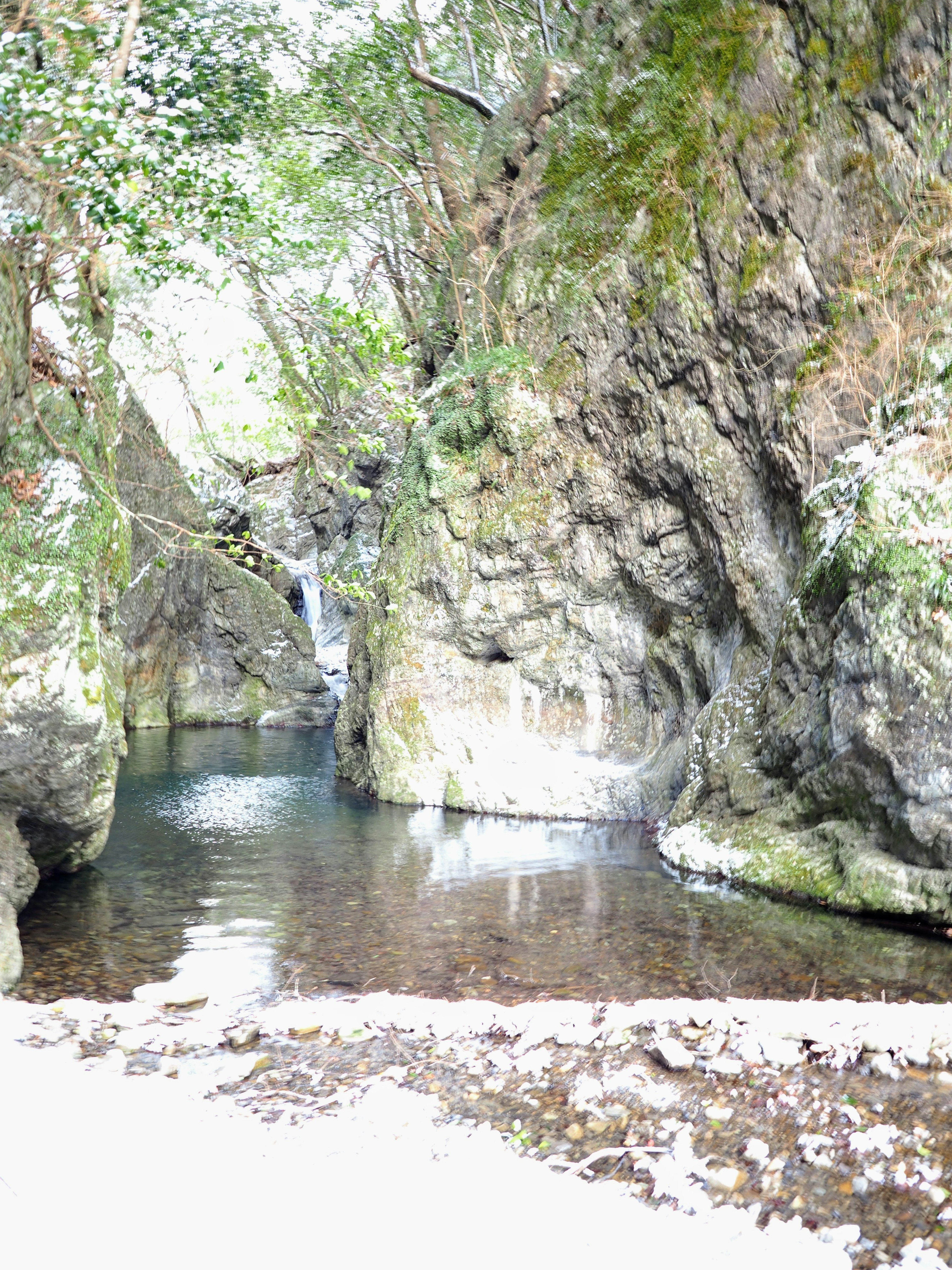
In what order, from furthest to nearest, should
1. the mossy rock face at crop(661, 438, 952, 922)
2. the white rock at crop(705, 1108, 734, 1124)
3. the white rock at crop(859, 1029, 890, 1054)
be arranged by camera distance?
the mossy rock face at crop(661, 438, 952, 922), the white rock at crop(859, 1029, 890, 1054), the white rock at crop(705, 1108, 734, 1124)

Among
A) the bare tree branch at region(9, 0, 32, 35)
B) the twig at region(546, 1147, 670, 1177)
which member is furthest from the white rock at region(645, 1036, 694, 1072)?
the bare tree branch at region(9, 0, 32, 35)

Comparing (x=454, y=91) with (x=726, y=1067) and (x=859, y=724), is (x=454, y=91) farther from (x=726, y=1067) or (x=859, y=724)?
(x=726, y=1067)

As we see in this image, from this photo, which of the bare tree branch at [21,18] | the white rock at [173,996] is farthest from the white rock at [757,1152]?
the bare tree branch at [21,18]

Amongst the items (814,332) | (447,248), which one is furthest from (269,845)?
(447,248)

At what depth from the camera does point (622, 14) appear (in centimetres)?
1258

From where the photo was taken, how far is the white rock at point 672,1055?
400 cm

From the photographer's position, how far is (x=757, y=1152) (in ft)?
11.1

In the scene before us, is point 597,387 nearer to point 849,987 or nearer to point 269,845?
point 269,845

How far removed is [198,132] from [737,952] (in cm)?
955

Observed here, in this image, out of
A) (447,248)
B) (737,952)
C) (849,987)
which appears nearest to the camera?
(849,987)

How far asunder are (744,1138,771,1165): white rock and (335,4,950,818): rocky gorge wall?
650cm

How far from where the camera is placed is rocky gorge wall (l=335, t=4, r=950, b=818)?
9.91 metres

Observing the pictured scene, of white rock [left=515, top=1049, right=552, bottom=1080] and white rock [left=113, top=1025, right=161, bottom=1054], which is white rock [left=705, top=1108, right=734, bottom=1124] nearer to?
white rock [left=515, top=1049, right=552, bottom=1080]

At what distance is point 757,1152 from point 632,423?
10015 mm
